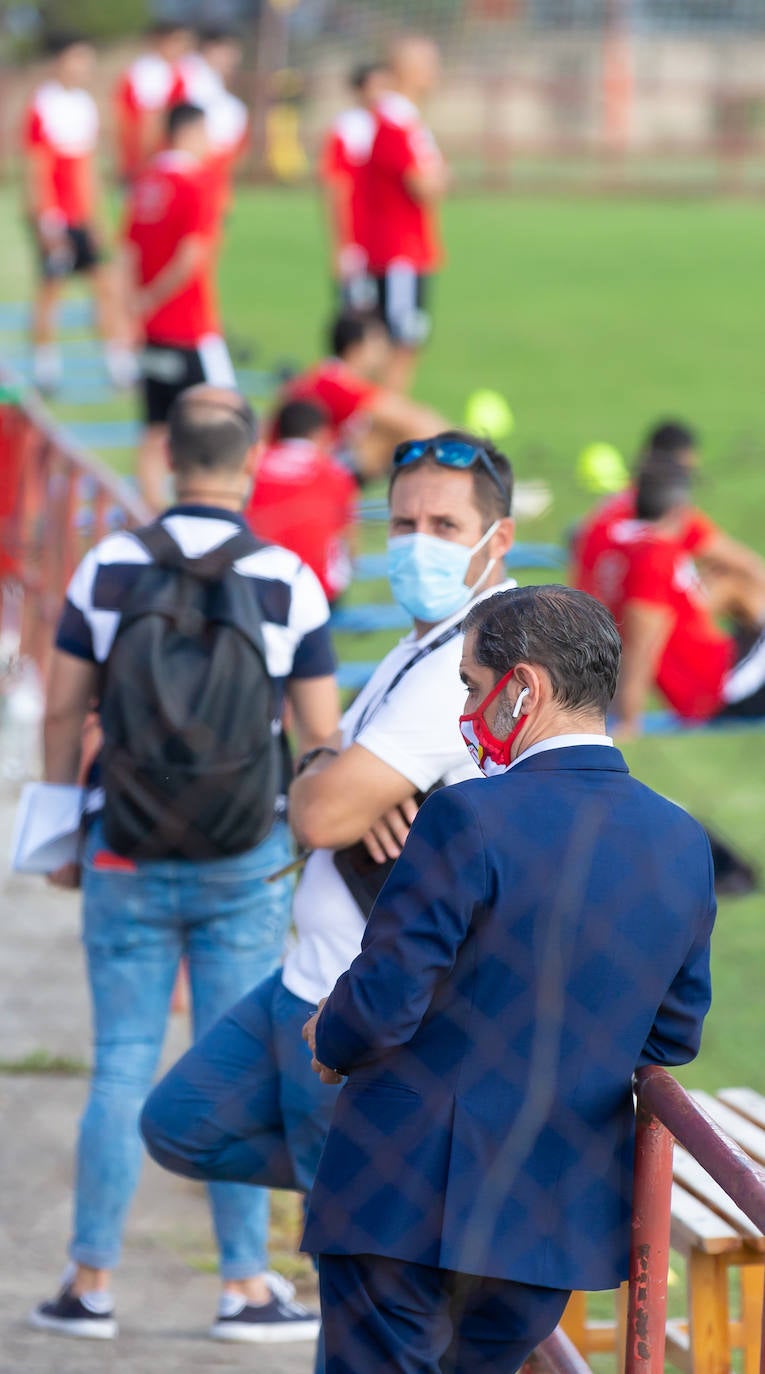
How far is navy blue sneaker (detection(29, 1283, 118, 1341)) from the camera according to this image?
3449 millimetres

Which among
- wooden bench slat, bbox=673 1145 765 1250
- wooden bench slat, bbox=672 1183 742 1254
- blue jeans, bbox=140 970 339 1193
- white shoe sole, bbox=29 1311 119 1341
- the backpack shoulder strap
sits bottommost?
white shoe sole, bbox=29 1311 119 1341

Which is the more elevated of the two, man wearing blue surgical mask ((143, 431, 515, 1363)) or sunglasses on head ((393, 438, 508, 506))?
sunglasses on head ((393, 438, 508, 506))

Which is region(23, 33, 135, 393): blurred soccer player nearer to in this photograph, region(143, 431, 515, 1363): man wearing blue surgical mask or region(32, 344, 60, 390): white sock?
region(32, 344, 60, 390): white sock

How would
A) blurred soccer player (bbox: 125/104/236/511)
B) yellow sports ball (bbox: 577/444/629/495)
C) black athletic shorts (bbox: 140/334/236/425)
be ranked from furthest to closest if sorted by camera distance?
yellow sports ball (bbox: 577/444/629/495), black athletic shorts (bbox: 140/334/236/425), blurred soccer player (bbox: 125/104/236/511)

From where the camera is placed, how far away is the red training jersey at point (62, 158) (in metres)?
13.0

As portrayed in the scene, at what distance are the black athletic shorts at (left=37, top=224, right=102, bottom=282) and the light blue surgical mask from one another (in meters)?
10.6

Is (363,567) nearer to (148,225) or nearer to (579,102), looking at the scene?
(148,225)

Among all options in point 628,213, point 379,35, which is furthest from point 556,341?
point 379,35

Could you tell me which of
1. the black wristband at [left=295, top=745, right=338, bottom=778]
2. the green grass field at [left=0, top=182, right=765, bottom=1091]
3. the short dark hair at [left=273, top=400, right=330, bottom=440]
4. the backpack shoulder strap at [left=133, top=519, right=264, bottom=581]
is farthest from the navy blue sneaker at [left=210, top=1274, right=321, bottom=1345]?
the short dark hair at [left=273, top=400, right=330, bottom=440]

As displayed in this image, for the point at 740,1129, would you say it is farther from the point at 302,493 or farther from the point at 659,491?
the point at 302,493

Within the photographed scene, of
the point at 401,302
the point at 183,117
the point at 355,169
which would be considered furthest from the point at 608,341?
the point at 183,117

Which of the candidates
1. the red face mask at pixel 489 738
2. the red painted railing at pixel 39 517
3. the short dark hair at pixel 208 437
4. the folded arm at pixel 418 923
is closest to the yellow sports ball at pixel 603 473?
the red painted railing at pixel 39 517

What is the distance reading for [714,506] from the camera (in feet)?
35.4

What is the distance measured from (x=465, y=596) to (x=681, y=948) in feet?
3.07
